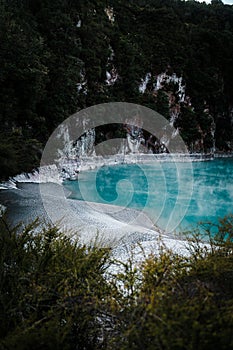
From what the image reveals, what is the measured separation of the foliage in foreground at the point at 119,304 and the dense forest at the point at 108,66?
22.4 feet

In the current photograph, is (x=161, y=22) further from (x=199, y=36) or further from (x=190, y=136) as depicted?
(x=190, y=136)

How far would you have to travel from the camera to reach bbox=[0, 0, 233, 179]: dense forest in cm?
1556

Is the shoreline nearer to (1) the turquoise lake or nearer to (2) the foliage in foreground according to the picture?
(1) the turquoise lake

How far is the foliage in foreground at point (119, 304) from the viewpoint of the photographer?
4.98 ft

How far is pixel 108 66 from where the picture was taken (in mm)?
29953

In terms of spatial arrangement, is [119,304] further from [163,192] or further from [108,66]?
[108,66]

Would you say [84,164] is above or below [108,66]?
below

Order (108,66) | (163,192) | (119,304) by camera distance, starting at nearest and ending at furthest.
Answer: (119,304) < (163,192) < (108,66)

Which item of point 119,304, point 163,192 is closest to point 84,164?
point 163,192

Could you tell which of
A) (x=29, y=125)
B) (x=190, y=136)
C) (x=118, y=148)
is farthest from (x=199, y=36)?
(x=29, y=125)

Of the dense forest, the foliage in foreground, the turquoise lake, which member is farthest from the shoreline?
the foliage in foreground

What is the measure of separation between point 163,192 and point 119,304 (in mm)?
15323

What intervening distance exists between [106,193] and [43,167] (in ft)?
10.8

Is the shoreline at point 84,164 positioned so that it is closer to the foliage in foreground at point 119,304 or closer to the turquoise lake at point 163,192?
the turquoise lake at point 163,192
